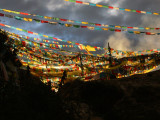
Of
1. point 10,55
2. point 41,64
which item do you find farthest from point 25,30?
→ point 41,64

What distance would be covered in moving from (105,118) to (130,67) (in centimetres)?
1174

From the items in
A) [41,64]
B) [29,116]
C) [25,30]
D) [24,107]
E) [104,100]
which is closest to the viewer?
[29,116]

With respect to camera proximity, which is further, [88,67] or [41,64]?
[88,67]

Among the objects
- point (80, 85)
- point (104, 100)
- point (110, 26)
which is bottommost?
point (104, 100)

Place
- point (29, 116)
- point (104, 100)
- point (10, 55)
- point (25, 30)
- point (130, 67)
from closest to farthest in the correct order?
point (29, 116), point (104, 100), point (10, 55), point (25, 30), point (130, 67)

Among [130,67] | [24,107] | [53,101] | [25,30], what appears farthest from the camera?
[130,67]

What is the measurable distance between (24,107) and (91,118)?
1.71 m

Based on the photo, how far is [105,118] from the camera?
3.68m

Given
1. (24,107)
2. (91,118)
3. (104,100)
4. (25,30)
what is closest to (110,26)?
(25,30)

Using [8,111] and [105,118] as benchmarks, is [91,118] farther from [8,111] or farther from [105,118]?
[8,111]

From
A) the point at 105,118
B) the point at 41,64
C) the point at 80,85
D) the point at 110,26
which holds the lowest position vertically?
the point at 105,118

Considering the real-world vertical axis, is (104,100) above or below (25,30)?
below

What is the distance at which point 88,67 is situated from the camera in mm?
16625

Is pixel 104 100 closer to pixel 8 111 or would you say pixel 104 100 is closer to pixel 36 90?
Result: pixel 36 90
